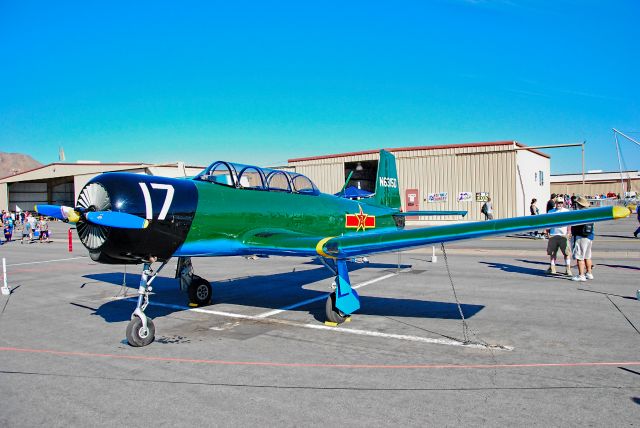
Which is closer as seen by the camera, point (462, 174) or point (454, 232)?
point (454, 232)

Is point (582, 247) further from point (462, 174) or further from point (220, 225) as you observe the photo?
point (462, 174)

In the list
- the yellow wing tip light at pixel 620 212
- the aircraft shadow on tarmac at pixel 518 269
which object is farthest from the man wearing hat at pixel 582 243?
the yellow wing tip light at pixel 620 212

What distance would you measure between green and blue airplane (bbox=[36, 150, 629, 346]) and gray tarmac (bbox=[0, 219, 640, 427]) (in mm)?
847

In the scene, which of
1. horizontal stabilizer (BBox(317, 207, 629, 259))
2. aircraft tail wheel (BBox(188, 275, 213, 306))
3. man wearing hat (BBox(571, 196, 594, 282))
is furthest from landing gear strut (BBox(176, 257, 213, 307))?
man wearing hat (BBox(571, 196, 594, 282))

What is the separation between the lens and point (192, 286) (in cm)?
893

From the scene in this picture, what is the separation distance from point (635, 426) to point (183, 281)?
7.41 meters

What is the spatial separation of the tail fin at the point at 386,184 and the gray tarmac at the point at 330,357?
11.2 feet

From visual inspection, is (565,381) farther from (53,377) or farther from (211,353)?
(53,377)

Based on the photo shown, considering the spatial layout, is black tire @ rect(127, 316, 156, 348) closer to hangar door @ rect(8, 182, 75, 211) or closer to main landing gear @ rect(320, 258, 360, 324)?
main landing gear @ rect(320, 258, 360, 324)

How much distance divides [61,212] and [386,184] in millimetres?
9266

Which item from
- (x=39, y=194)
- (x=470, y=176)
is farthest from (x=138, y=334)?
(x=39, y=194)

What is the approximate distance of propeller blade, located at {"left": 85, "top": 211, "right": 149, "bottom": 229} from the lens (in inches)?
231

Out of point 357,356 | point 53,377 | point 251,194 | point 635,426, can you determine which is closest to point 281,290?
point 251,194

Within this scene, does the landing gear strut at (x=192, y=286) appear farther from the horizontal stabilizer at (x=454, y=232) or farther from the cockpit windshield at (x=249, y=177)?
the horizontal stabilizer at (x=454, y=232)
